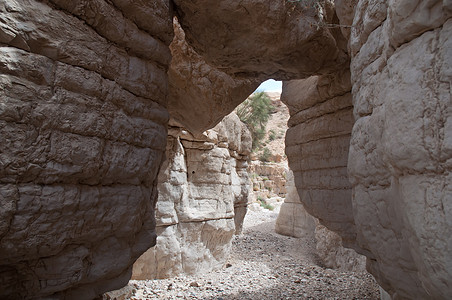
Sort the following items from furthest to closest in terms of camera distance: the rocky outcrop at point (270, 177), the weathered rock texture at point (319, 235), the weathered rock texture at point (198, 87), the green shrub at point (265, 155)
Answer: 1. the green shrub at point (265, 155)
2. the rocky outcrop at point (270, 177)
3. the weathered rock texture at point (319, 235)
4. the weathered rock texture at point (198, 87)

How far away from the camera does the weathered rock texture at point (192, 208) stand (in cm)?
554

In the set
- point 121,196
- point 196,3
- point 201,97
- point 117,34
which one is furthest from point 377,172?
point 201,97

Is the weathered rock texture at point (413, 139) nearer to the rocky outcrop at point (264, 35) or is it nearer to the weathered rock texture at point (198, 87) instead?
the rocky outcrop at point (264, 35)

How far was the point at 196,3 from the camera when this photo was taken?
305 centimetres

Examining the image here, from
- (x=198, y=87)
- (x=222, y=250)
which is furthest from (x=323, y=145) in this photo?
(x=222, y=250)

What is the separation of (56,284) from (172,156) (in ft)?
13.0

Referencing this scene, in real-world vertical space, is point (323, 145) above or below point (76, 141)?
above

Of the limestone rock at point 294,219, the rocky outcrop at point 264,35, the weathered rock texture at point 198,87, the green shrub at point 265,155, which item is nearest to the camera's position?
the rocky outcrop at point 264,35

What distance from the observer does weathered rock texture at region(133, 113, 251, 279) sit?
218 inches

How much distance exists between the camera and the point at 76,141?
75.9 inches

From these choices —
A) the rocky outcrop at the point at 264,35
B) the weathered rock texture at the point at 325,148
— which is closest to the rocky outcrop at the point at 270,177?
the weathered rock texture at the point at 325,148

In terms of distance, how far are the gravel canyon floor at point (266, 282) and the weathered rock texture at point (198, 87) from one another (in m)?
2.64

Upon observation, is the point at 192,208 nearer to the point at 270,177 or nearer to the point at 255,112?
the point at 255,112

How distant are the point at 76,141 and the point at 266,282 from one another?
425 centimetres
